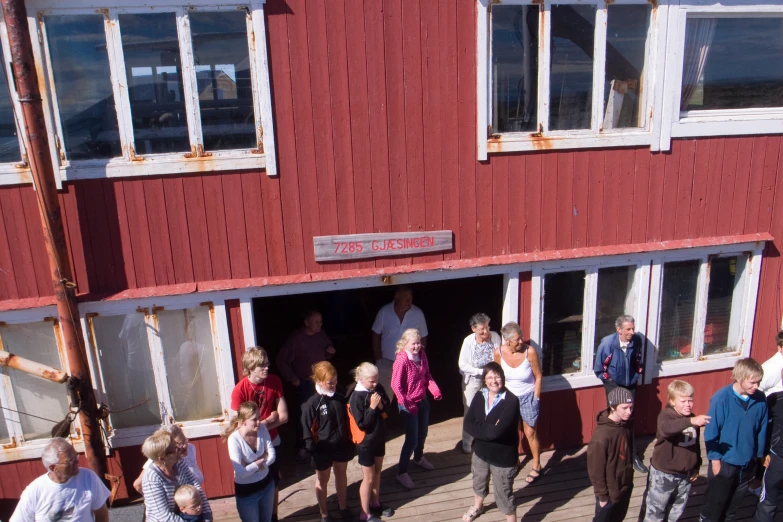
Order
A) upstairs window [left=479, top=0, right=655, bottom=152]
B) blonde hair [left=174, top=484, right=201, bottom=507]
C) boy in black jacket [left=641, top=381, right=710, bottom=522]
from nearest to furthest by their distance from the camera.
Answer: blonde hair [left=174, top=484, right=201, bottom=507] → boy in black jacket [left=641, top=381, right=710, bottom=522] → upstairs window [left=479, top=0, right=655, bottom=152]

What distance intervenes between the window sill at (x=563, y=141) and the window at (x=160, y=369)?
295cm

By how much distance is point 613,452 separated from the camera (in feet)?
15.0

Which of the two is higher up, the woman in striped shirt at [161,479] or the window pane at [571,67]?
the window pane at [571,67]

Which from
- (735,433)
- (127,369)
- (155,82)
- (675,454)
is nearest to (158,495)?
(127,369)

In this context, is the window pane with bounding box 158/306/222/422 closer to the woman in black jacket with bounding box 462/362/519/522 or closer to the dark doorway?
the woman in black jacket with bounding box 462/362/519/522

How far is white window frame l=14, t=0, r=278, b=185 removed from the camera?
197 inches

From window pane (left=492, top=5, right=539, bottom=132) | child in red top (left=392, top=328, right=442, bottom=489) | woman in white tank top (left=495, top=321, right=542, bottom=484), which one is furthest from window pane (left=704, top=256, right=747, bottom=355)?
child in red top (left=392, top=328, right=442, bottom=489)

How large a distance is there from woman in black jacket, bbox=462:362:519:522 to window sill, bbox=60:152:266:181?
2.66 m

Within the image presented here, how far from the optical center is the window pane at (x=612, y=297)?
6418mm

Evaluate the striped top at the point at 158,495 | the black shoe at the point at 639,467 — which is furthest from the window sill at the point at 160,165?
the black shoe at the point at 639,467

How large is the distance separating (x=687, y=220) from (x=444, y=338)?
4.42 metres

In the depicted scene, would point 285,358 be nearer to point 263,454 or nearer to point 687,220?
point 263,454

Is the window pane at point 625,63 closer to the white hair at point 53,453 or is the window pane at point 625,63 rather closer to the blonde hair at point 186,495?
the blonde hair at point 186,495

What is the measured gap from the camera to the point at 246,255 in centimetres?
559
